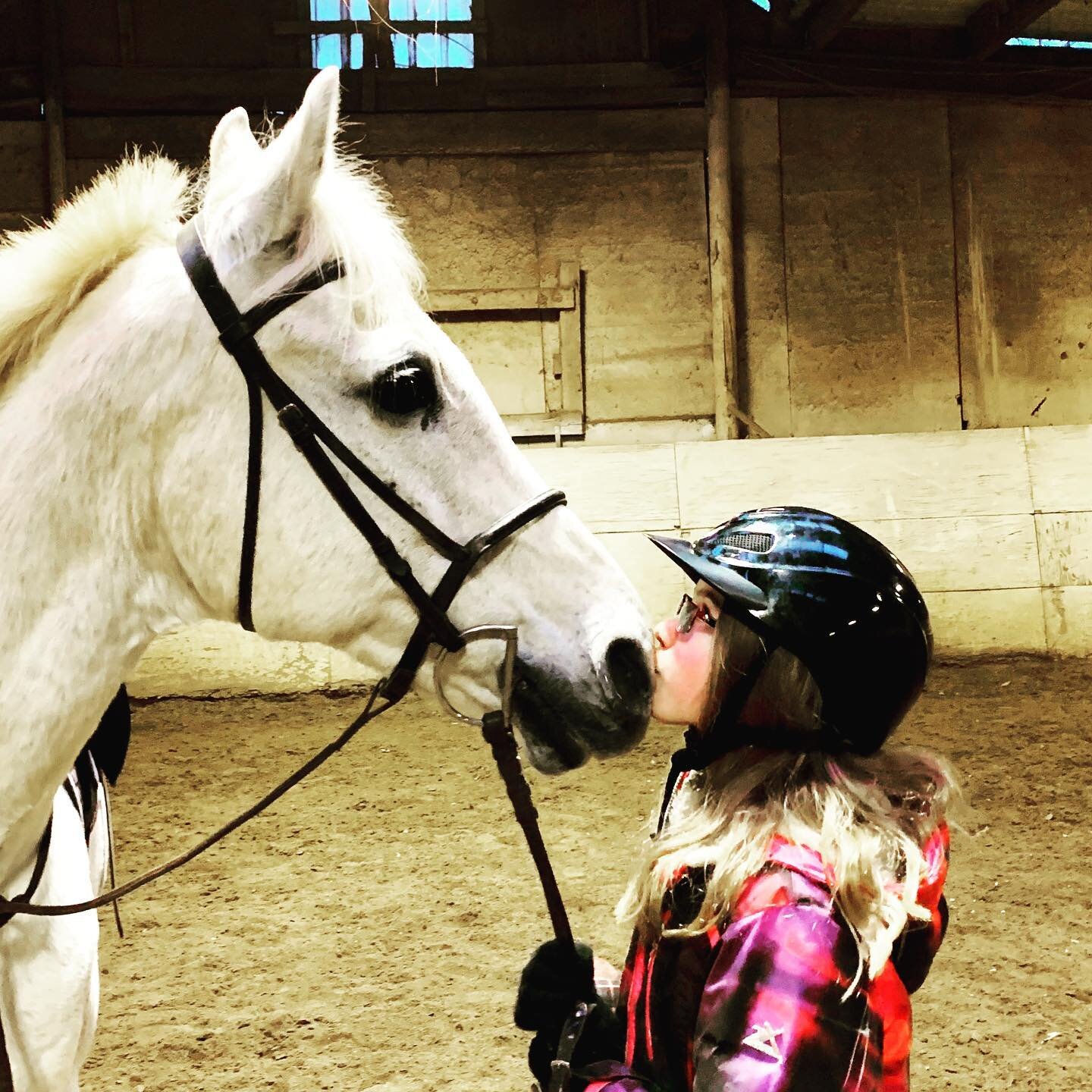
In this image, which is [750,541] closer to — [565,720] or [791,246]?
[565,720]

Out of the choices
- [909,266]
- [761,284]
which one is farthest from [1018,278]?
[761,284]

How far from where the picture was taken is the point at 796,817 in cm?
100

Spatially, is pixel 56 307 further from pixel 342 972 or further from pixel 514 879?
pixel 514 879

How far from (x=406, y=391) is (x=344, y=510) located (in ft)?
0.53

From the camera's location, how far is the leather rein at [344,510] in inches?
43.2

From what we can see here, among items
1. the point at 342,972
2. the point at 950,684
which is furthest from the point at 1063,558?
the point at 342,972

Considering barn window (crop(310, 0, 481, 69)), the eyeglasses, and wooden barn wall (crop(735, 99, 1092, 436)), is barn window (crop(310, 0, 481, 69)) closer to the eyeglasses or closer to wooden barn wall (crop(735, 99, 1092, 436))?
wooden barn wall (crop(735, 99, 1092, 436))

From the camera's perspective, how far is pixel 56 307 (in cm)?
112

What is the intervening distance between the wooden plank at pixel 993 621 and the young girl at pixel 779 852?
173 inches

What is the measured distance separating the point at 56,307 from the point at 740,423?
5.86 metres

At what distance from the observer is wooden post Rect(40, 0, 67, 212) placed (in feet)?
20.5

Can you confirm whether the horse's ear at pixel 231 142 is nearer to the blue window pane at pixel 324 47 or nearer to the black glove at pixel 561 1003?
the black glove at pixel 561 1003

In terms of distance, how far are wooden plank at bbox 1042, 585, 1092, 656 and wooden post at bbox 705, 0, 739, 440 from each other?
2266 millimetres

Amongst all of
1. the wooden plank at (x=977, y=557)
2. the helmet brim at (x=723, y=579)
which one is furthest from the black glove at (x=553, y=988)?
the wooden plank at (x=977, y=557)
